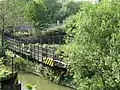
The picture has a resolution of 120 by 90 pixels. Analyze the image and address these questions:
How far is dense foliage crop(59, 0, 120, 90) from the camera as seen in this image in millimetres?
14703

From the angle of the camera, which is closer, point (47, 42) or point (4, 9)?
point (4, 9)

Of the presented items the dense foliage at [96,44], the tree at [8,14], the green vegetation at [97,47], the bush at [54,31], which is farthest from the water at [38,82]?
the bush at [54,31]

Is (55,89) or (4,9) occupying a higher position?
(4,9)

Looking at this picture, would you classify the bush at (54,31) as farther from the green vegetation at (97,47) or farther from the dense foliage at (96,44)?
the dense foliage at (96,44)

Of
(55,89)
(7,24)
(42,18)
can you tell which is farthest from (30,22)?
(55,89)

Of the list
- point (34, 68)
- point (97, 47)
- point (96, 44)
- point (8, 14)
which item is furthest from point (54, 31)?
point (97, 47)

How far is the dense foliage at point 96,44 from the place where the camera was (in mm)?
14703

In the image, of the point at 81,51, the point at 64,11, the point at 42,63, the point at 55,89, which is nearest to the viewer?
the point at 81,51

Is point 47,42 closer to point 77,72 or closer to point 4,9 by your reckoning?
point 4,9

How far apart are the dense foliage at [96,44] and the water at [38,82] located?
7.60 m

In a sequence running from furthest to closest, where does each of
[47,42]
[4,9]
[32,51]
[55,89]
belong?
[47,42] < [4,9] < [32,51] < [55,89]

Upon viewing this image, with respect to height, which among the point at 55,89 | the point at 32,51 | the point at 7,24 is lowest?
the point at 55,89

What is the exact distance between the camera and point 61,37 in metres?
37.5

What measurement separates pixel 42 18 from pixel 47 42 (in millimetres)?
4023
